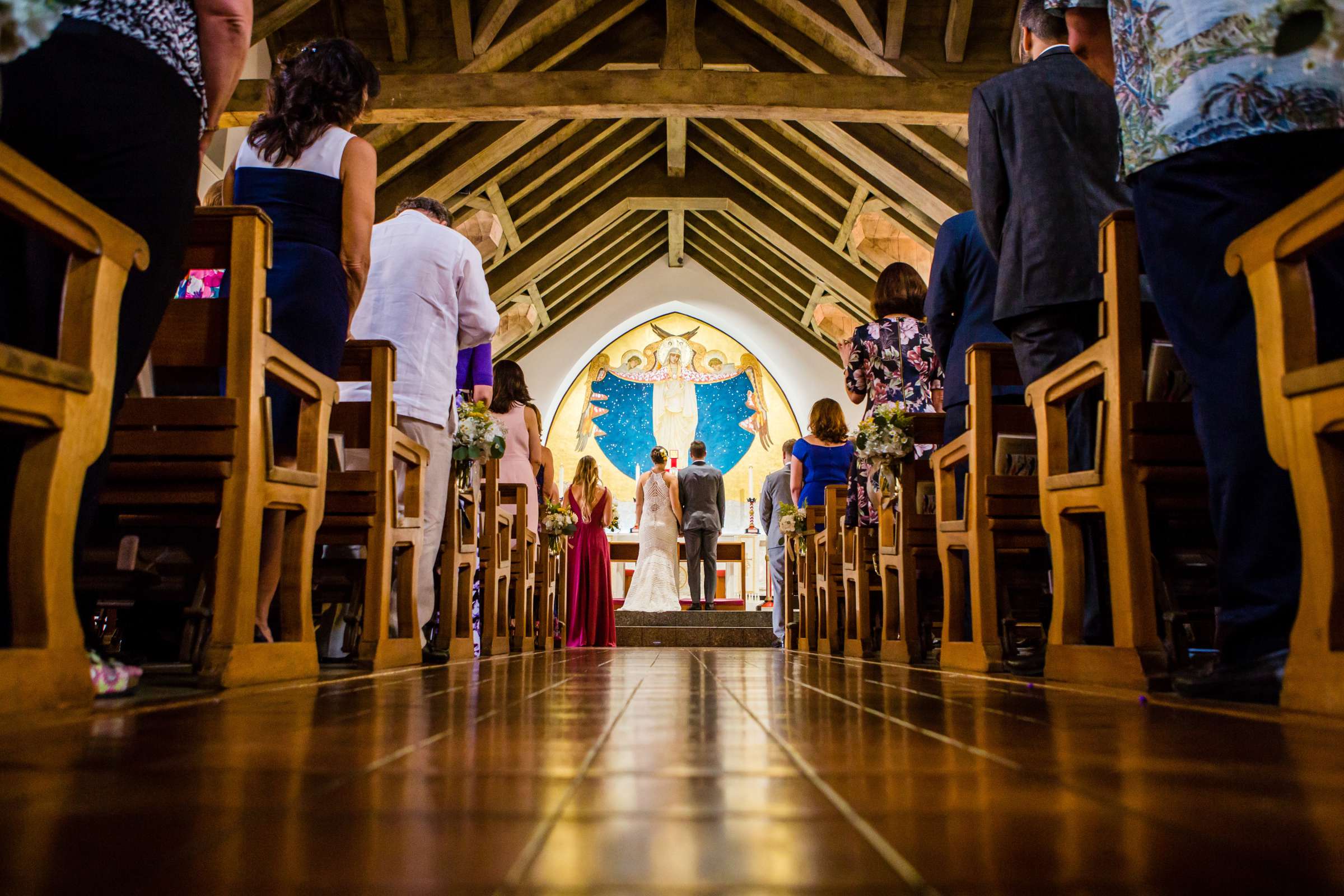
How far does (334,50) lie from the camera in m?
2.38

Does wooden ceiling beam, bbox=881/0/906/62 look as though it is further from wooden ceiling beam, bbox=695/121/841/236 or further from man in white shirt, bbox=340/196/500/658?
man in white shirt, bbox=340/196/500/658

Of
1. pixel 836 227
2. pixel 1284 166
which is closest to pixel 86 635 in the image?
pixel 1284 166

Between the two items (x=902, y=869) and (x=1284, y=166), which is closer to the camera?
(x=902, y=869)

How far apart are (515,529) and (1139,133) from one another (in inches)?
144

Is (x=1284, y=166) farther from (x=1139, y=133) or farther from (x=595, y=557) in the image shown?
(x=595, y=557)

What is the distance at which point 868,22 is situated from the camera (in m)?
7.02

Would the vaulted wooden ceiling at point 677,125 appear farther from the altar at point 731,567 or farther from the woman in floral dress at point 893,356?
the woman in floral dress at point 893,356

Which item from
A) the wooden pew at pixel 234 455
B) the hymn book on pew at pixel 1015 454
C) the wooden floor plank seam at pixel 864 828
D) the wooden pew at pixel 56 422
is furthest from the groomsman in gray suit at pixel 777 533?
the wooden floor plank seam at pixel 864 828

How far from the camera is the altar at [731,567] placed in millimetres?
11867

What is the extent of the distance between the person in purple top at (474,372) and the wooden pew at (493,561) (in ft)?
0.98

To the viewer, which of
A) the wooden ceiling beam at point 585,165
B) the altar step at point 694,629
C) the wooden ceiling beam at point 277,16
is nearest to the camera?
the wooden ceiling beam at point 277,16

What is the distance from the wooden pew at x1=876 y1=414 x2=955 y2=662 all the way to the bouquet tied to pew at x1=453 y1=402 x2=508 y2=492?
1.24m

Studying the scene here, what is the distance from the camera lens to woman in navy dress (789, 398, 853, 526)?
229 inches

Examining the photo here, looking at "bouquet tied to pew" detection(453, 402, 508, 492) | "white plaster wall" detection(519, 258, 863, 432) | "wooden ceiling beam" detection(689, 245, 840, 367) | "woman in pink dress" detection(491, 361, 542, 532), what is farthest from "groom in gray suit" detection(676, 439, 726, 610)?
"bouquet tied to pew" detection(453, 402, 508, 492)
